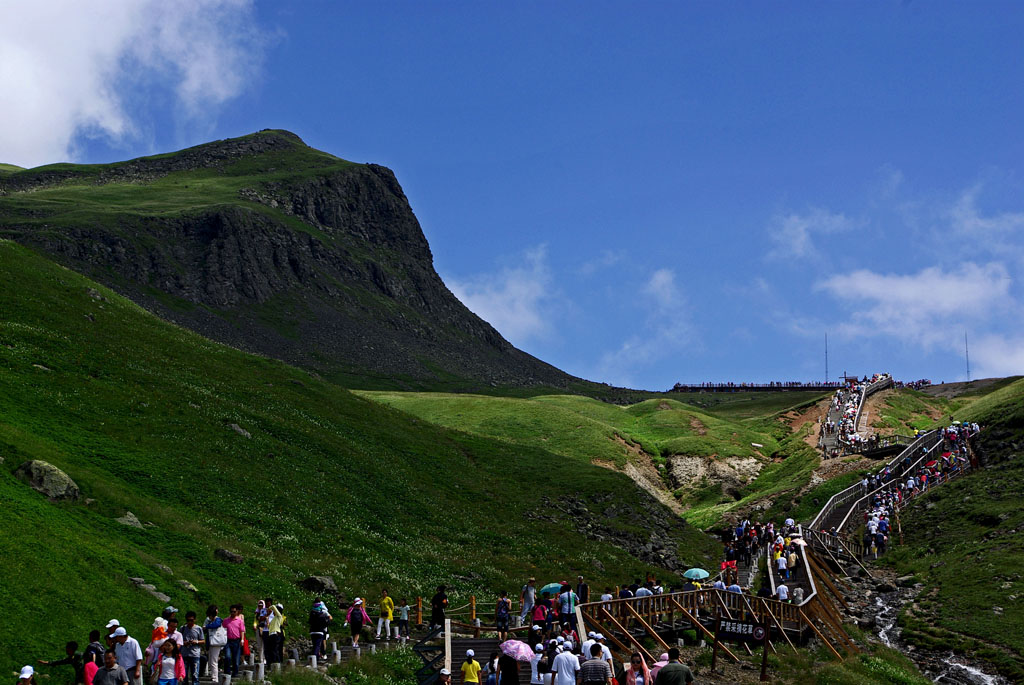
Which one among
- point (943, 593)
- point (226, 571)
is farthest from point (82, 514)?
Result: point (943, 593)

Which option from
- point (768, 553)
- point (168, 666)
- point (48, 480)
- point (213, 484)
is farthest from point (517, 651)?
point (768, 553)

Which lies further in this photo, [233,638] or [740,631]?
[740,631]

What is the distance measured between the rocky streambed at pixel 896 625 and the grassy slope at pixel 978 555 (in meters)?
0.69

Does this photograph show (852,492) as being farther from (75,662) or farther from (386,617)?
(75,662)

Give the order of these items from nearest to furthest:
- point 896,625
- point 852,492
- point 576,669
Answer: point 576,669, point 896,625, point 852,492

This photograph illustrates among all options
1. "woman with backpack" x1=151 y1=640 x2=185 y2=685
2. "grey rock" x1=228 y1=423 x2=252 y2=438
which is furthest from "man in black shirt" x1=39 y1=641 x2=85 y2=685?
"grey rock" x1=228 y1=423 x2=252 y2=438

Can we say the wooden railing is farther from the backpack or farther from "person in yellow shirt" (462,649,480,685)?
the backpack

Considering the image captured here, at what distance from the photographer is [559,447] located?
9781 centimetres

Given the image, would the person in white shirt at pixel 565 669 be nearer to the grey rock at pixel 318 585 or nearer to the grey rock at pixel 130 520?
the grey rock at pixel 318 585

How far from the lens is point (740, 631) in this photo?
37969mm

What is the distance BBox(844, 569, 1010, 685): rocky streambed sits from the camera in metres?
41.2

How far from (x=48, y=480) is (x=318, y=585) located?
1246 centimetres

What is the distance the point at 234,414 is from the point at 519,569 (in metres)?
22.7

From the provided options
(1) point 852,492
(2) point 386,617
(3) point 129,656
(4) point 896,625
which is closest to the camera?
(3) point 129,656
